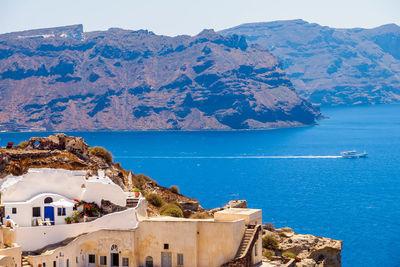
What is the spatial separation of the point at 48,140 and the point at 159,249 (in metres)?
14.0

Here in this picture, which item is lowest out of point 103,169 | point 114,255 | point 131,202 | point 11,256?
point 114,255

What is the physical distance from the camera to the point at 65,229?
34312 millimetres

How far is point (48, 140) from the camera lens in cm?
4497

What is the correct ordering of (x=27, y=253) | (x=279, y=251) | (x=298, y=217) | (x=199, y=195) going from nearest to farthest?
1. (x=27, y=253)
2. (x=279, y=251)
3. (x=298, y=217)
4. (x=199, y=195)

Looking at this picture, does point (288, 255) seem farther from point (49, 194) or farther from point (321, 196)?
point (321, 196)

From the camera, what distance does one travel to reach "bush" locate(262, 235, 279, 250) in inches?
1740

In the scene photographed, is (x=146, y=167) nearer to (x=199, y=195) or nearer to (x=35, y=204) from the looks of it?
(x=199, y=195)

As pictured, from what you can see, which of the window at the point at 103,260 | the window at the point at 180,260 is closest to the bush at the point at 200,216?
the window at the point at 180,260

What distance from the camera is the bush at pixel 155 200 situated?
5097 cm

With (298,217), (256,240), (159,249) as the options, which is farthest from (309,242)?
(298,217)

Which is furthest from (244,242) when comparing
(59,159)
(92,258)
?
(59,159)

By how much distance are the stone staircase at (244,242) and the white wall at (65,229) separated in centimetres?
566

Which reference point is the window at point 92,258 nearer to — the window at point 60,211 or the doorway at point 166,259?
the window at point 60,211

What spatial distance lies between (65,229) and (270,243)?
1570 cm
